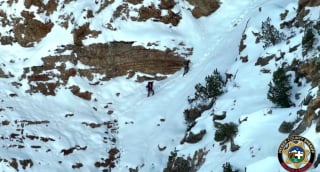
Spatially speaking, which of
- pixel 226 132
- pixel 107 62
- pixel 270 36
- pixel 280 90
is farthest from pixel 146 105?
pixel 280 90

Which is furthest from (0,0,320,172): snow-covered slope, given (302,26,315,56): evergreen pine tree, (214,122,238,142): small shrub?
(302,26,315,56): evergreen pine tree

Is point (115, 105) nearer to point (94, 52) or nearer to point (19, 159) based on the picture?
point (94, 52)

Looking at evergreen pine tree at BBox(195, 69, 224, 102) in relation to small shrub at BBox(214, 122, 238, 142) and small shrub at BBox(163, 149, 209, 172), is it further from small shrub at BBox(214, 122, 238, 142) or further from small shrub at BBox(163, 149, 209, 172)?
small shrub at BBox(214, 122, 238, 142)

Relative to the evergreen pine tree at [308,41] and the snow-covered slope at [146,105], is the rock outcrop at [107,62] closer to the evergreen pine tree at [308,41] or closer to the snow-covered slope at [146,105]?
the snow-covered slope at [146,105]

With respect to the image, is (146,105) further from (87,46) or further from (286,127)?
(286,127)

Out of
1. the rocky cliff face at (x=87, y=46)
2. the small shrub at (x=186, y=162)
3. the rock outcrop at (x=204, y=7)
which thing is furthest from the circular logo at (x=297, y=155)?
the rock outcrop at (x=204, y=7)

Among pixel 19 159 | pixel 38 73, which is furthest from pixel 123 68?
pixel 19 159
